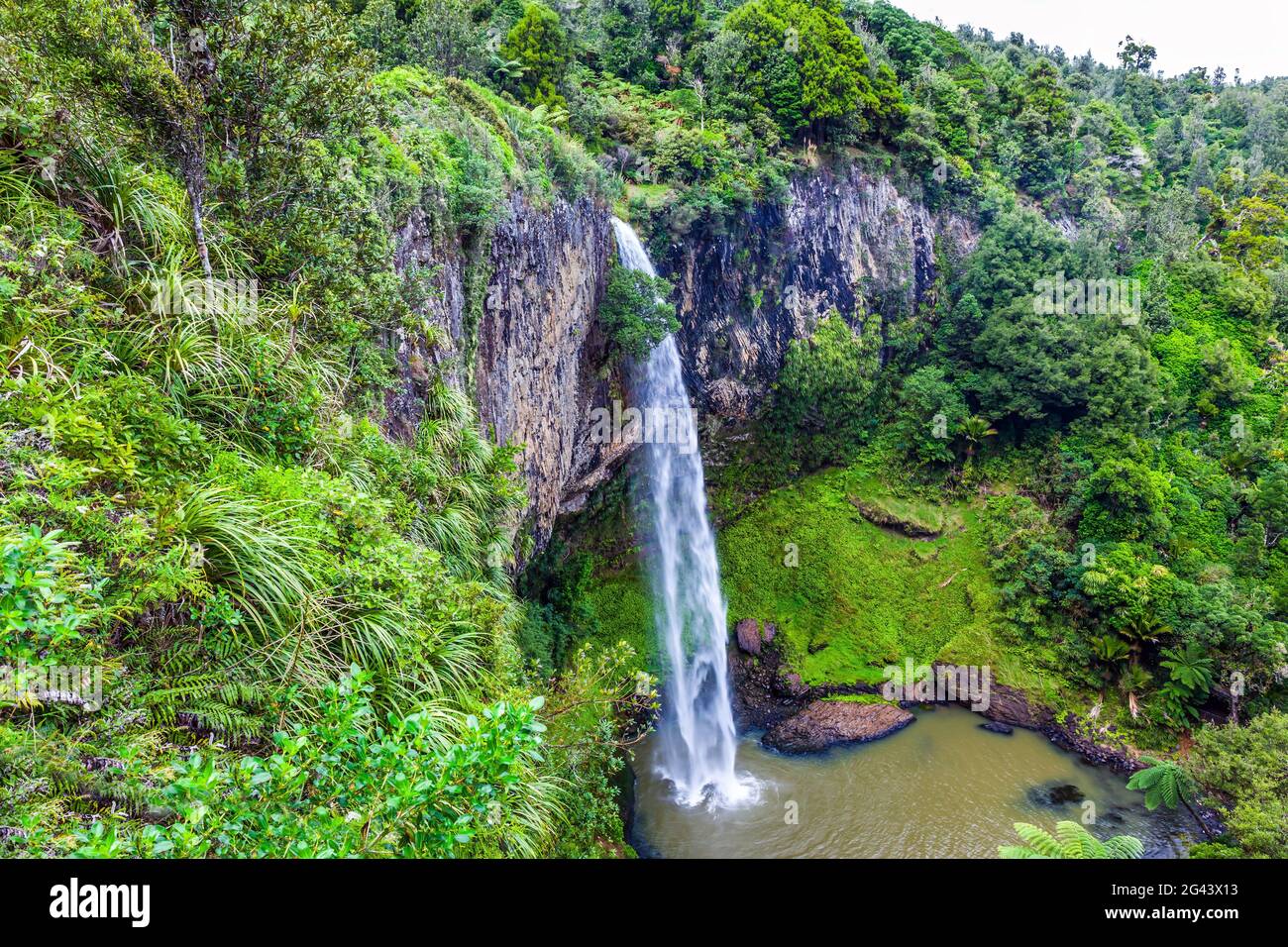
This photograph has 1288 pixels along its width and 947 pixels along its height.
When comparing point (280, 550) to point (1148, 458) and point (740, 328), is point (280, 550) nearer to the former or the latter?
point (740, 328)

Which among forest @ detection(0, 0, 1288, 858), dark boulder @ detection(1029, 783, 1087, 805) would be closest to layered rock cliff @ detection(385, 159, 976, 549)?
forest @ detection(0, 0, 1288, 858)

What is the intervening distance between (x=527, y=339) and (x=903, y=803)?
1320 centimetres

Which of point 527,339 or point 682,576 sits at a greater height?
point 527,339

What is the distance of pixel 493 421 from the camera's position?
11.1 meters

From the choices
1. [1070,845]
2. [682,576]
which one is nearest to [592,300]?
[682,576]

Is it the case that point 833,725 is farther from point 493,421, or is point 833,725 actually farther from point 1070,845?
point 493,421

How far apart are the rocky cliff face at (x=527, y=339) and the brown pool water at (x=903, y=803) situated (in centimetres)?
713

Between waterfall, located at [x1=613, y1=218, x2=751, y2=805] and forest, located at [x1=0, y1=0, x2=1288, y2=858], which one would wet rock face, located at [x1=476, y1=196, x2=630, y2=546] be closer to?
forest, located at [x1=0, y1=0, x2=1288, y2=858]

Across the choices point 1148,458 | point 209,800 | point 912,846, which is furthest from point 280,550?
point 1148,458

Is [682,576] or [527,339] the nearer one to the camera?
[527,339]

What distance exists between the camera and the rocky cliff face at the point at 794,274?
65.9ft

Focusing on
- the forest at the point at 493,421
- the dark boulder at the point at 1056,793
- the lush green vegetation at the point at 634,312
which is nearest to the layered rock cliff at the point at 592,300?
the forest at the point at 493,421

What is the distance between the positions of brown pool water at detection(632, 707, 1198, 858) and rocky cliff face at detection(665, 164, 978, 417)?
36.2 feet
